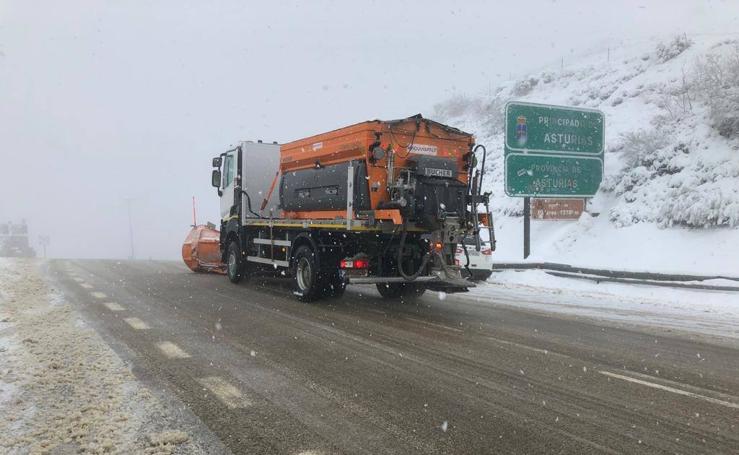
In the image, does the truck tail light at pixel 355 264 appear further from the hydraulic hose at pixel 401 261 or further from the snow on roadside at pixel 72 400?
the snow on roadside at pixel 72 400

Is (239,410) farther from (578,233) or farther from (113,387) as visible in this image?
(578,233)

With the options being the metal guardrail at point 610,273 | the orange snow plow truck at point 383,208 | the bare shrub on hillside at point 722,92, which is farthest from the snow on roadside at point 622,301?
the bare shrub on hillside at point 722,92

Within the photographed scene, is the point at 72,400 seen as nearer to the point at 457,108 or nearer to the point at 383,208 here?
the point at 383,208

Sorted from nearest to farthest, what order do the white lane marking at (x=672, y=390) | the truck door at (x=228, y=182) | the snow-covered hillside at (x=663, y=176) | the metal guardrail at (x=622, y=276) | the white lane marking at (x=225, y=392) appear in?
the white lane marking at (x=225, y=392) < the white lane marking at (x=672, y=390) < the metal guardrail at (x=622, y=276) < the truck door at (x=228, y=182) < the snow-covered hillside at (x=663, y=176)

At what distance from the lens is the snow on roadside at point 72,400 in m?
3.74

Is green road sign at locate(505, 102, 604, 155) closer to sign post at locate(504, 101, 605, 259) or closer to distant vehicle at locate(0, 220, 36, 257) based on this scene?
sign post at locate(504, 101, 605, 259)

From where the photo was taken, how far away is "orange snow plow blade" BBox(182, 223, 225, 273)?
1669cm

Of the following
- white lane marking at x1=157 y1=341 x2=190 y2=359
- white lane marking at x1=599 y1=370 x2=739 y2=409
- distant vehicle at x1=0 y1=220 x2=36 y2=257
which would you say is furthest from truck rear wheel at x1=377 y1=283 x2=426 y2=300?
distant vehicle at x1=0 y1=220 x2=36 y2=257

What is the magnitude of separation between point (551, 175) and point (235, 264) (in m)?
9.59

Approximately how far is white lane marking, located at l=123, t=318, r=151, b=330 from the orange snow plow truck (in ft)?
10.4

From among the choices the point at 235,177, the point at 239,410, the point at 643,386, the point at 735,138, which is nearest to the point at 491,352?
the point at 643,386

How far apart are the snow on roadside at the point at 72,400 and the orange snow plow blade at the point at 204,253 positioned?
8955mm

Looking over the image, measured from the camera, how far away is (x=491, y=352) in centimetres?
659

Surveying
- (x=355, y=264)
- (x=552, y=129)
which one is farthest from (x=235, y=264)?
(x=552, y=129)
